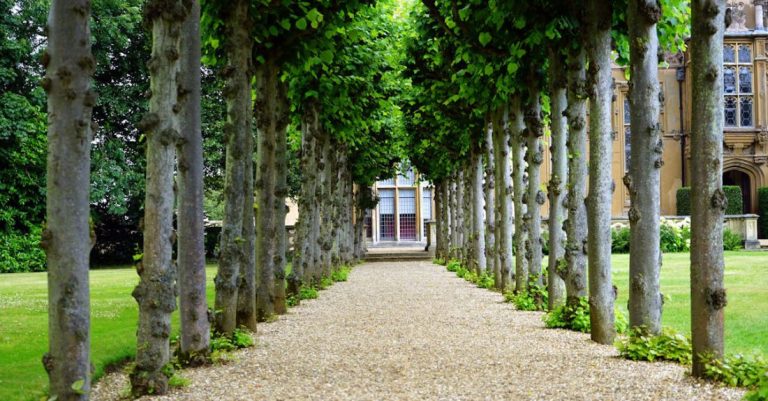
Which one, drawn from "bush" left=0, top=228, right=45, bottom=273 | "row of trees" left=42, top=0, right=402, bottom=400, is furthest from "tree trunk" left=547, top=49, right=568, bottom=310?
"bush" left=0, top=228, right=45, bottom=273

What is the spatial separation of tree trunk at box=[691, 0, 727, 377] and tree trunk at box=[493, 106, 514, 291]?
11160 mm

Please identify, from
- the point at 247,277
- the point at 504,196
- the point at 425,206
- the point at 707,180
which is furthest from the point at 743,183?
the point at 707,180

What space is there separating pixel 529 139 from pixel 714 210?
8202mm

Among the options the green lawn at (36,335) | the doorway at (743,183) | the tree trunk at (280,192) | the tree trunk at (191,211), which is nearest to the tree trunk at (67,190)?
the green lawn at (36,335)

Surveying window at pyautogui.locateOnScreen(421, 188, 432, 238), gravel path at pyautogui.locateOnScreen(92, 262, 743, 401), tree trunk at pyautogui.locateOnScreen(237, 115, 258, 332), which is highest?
window at pyautogui.locateOnScreen(421, 188, 432, 238)

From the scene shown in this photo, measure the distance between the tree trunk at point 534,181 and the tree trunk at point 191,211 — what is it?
728 cm

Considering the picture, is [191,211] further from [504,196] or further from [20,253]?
[20,253]

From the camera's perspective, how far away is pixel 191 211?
8820 mm

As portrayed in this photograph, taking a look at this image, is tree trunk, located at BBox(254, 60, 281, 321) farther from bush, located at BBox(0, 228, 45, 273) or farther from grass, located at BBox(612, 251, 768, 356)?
bush, located at BBox(0, 228, 45, 273)

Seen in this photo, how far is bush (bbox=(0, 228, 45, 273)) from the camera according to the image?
109ft

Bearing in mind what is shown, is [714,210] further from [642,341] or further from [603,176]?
[603,176]

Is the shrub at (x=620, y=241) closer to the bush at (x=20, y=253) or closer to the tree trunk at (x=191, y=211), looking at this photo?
the bush at (x=20, y=253)

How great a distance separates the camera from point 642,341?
884 cm

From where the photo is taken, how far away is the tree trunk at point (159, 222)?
24.0 feet
